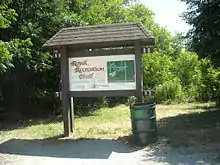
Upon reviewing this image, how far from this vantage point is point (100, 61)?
10852mm

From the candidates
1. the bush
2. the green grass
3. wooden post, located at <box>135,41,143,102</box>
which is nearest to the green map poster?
wooden post, located at <box>135,41,143,102</box>

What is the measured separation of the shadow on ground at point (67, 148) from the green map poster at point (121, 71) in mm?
1954

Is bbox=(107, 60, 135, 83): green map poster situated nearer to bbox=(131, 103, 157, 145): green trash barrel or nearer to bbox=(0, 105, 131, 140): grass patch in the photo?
bbox=(131, 103, 157, 145): green trash barrel

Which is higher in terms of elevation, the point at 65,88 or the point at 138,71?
the point at 138,71

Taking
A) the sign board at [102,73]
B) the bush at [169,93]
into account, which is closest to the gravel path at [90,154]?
the sign board at [102,73]

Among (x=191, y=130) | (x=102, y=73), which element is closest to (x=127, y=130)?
(x=191, y=130)

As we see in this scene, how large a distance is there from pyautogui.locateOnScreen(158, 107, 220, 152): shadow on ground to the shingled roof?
308 cm

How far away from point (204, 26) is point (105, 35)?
3.80m

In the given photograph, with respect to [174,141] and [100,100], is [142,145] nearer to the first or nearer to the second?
[174,141]

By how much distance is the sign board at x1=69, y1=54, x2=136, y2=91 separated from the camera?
10508mm

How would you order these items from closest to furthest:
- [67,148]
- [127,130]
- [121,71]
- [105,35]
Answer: [67,148] → [121,71] → [105,35] → [127,130]

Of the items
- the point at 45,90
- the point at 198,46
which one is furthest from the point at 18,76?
the point at 198,46

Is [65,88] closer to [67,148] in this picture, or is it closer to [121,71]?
[121,71]

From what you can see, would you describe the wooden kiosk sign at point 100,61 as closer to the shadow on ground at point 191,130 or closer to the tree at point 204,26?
the shadow on ground at point 191,130
